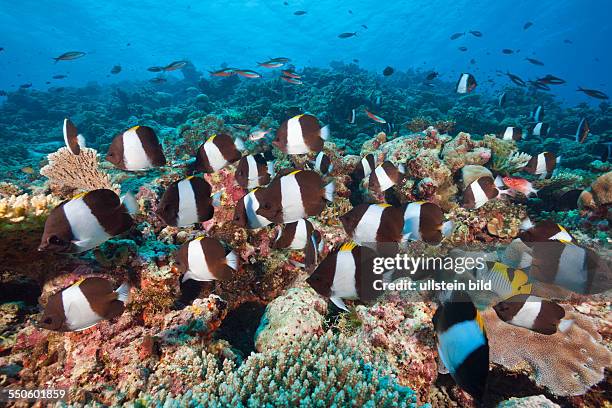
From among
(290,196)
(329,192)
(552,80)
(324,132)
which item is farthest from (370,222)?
(552,80)

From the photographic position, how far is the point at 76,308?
2314 millimetres

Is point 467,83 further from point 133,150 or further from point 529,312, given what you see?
point 133,150

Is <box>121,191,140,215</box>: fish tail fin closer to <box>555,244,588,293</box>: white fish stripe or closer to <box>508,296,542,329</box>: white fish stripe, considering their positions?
<box>508,296,542,329</box>: white fish stripe

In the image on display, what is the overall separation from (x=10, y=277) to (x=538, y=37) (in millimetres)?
111828

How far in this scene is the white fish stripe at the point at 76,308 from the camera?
7.57ft

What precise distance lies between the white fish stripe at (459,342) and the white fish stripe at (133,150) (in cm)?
305

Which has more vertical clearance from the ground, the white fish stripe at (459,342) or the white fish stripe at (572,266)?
the white fish stripe at (459,342)

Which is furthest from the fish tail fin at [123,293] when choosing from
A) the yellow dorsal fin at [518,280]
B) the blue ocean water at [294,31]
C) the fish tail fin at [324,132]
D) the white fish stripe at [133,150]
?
the blue ocean water at [294,31]

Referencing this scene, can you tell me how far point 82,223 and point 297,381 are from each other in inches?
89.5

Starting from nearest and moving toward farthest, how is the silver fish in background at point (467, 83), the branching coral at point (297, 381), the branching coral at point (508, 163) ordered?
1. the branching coral at point (297, 381)
2. the branching coral at point (508, 163)
3. the silver fish in background at point (467, 83)

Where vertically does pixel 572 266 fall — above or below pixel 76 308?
below

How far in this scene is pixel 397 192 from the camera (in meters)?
6.77

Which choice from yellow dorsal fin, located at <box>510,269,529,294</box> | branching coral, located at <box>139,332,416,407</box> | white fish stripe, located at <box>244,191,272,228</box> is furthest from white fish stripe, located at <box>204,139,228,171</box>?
yellow dorsal fin, located at <box>510,269,529,294</box>

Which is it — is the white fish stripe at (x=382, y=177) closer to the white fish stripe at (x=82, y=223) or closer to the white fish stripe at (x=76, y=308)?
the white fish stripe at (x=82, y=223)
